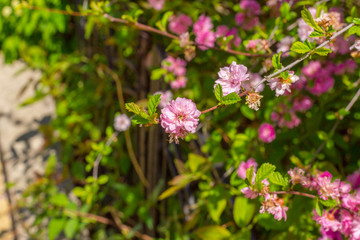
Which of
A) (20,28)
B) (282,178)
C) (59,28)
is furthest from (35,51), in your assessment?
(282,178)

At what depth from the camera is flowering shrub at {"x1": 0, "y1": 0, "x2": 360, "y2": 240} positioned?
643 mm

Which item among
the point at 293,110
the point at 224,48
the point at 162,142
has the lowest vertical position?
the point at 162,142

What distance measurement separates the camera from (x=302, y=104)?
95cm

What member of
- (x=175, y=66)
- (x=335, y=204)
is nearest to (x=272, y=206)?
(x=335, y=204)

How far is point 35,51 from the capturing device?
192cm

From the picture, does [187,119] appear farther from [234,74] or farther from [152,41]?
[152,41]

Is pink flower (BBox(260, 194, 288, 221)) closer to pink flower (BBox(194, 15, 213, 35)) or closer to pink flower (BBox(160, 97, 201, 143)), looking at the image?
pink flower (BBox(160, 97, 201, 143))

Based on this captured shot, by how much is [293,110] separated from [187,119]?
0.49 meters

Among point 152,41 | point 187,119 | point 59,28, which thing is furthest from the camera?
point 59,28

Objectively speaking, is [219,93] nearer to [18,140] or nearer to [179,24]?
[179,24]

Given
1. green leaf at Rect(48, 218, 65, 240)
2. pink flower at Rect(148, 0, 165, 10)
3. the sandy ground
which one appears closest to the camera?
pink flower at Rect(148, 0, 165, 10)

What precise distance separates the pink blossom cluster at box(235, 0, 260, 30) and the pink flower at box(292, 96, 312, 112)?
0.27 m

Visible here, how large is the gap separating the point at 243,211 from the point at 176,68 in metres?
0.45

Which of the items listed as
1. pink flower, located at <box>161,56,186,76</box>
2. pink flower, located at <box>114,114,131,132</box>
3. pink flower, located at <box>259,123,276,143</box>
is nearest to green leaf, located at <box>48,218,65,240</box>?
pink flower, located at <box>114,114,131,132</box>
